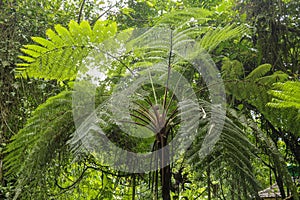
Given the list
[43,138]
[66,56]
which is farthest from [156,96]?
[43,138]

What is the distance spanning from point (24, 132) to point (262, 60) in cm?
144

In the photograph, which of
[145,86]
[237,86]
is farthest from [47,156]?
[237,86]

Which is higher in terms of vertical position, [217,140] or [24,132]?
[24,132]

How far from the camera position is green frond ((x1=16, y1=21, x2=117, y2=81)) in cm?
139

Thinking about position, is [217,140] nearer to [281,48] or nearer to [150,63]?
[150,63]

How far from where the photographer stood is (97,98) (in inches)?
56.1

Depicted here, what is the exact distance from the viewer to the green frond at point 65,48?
1391 millimetres

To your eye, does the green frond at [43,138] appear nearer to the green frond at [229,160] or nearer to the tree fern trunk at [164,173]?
the tree fern trunk at [164,173]

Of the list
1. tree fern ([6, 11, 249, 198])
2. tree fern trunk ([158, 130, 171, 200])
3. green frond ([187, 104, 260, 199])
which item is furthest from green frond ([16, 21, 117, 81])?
green frond ([187, 104, 260, 199])

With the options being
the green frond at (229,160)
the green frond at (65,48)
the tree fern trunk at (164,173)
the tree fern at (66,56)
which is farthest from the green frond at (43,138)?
the green frond at (229,160)

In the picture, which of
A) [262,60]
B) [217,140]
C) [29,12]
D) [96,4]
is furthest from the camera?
[96,4]

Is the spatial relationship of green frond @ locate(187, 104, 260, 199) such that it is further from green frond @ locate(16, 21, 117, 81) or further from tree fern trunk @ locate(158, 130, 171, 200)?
green frond @ locate(16, 21, 117, 81)

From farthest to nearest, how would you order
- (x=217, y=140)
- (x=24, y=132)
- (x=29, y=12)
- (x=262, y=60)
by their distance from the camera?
(x=29, y=12)
(x=262, y=60)
(x=24, y=132)
(x=217, y=140)

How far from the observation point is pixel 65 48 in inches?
56.4
